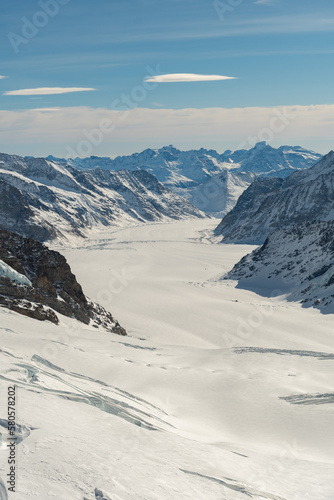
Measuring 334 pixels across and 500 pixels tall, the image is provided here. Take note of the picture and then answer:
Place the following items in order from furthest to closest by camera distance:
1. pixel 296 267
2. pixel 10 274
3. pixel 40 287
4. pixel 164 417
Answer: pixel 296 267, pixel 40 287, pixel 10 274, pixel 164 417

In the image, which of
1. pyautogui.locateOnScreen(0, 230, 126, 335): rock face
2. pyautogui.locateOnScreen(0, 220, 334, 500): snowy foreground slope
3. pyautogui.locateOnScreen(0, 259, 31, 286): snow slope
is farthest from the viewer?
pyautogui.locateOnScreen(0, 259, 31, 286): snow slope

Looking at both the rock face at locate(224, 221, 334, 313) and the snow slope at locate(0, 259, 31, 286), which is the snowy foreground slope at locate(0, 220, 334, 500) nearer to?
the snow slope at locate(0, 259, 31, 286)

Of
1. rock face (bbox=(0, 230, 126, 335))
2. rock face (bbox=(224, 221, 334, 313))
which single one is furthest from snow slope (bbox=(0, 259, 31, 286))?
rock face (bbox=(224, 221, 334, 313))

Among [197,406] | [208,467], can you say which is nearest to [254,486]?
[208,467]

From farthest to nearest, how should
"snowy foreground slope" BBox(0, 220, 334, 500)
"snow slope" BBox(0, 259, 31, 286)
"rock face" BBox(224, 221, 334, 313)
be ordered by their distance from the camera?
"rock face" BBox(224, 221, 334, 313), "snow slope" BBox(0, 259, 31, 286), "snowy foreground slope" BBox(0, 220, 334, 500)

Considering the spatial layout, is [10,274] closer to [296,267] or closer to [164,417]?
[164,417]

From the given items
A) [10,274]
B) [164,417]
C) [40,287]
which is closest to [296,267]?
[40,287]

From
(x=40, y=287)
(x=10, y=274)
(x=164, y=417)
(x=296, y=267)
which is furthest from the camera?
(x=296, y=267)

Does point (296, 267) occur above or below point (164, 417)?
above
